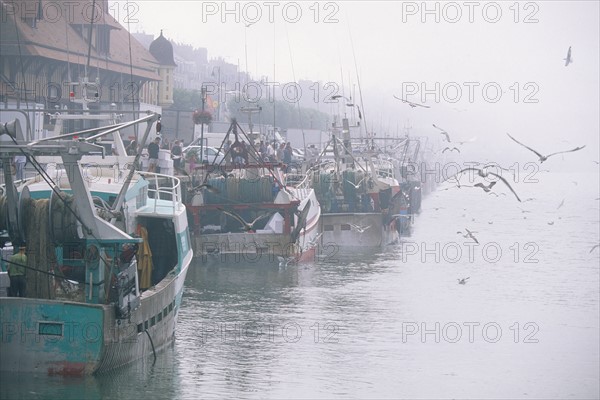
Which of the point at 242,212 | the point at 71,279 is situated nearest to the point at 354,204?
the point at 242,212

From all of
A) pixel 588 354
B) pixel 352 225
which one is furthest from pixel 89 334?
pixel 352 225

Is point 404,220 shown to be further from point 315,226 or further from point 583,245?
point 315,226

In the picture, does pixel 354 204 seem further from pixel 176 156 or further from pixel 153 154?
pixel 153 154

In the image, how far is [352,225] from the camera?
145 feet

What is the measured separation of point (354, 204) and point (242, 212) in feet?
30.9

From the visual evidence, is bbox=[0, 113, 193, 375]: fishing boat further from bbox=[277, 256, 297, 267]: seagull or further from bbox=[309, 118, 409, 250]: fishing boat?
bbox=[309, 118, 409, 250]: fishing boat

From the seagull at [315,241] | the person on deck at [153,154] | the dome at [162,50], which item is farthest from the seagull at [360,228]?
the dome at [162,50]

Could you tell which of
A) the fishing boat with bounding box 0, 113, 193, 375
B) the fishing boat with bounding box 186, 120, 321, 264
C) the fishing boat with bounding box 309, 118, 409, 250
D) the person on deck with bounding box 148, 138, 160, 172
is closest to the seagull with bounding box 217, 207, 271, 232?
the fishing boat with bounding box 186, 120, 321, 264

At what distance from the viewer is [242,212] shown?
123 feet

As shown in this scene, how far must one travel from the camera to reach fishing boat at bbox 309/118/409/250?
44062mm

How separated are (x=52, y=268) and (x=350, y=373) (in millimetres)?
5667

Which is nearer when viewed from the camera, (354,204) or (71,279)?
(71,279)

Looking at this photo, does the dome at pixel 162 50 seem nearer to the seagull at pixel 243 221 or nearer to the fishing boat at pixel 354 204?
the fishing boat at pixel 354 204

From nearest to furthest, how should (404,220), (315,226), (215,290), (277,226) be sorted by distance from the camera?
1. (215,290)
2. (277,226)
3. (315,226)
4. (404,220)
